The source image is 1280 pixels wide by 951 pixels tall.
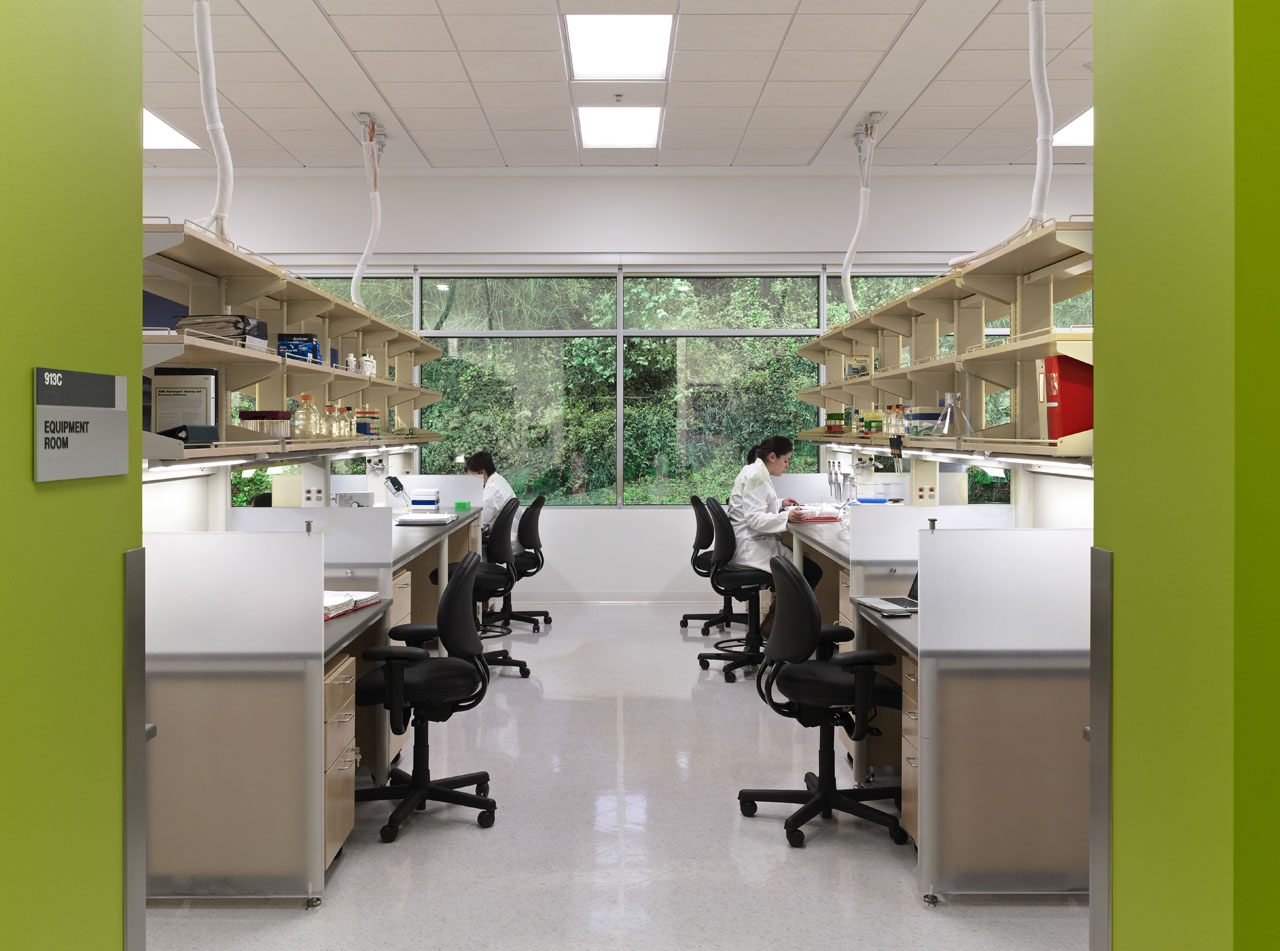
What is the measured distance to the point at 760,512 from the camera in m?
5.65

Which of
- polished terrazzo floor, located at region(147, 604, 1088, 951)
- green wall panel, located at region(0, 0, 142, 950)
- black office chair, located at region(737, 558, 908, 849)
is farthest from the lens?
black office chair, located at region(737, 558, 908, 849)

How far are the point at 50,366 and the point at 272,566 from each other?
151 cm

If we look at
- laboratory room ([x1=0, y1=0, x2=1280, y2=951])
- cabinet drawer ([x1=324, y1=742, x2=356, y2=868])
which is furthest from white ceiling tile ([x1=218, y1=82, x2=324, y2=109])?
cabinet drawer ([x1=324, y1=742, x2=356, y2=868])

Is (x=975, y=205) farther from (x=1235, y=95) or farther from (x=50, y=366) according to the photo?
(x=50, y=366)

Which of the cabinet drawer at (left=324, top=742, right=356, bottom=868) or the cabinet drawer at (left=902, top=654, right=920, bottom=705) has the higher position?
the cabinet drawer at (left=902, top=654, right=920, bottom=705)

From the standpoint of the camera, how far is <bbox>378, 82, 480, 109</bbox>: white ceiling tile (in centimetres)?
540

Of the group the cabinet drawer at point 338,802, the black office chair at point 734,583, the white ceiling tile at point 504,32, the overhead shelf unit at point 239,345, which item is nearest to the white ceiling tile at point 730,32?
the white ceiling tile at point 504,32

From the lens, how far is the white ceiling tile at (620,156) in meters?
6.72

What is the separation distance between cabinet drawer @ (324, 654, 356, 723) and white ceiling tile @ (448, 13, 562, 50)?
322 centimetres

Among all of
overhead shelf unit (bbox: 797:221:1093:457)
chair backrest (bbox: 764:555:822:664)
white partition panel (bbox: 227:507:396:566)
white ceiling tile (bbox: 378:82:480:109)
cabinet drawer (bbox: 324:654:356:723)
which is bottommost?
cabinet drawer (bbox: 324:654:356:723)

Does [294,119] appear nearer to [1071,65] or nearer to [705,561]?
[705,561]

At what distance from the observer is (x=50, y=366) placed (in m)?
1.30

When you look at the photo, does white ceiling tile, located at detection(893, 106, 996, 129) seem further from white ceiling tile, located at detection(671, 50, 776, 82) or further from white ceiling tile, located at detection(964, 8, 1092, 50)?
white ceiling tile, located at detection(671, 50, 776, 82)

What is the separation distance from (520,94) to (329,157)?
2.00m
